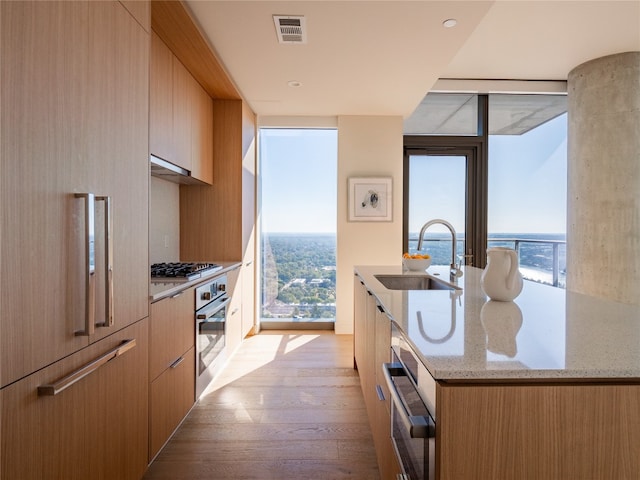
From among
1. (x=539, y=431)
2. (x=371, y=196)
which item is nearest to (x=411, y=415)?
(x=539, y=431)

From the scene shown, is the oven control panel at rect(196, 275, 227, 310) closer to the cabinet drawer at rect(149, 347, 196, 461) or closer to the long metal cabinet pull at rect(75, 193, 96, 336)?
the cabinet drawer at rect(149, 347, 196, 461)

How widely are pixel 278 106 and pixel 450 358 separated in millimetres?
3793

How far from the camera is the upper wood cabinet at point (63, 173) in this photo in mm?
929

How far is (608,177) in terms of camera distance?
12.1ft

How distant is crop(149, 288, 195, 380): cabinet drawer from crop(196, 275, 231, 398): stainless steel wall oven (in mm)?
99

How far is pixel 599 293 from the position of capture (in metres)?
3.72

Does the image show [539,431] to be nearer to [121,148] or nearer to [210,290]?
[121,148]

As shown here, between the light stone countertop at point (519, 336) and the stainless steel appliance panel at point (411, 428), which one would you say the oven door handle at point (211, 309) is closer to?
the light stone countertop at point (519, 336)

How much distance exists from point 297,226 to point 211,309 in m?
2.16

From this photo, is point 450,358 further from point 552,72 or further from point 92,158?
point 552,72

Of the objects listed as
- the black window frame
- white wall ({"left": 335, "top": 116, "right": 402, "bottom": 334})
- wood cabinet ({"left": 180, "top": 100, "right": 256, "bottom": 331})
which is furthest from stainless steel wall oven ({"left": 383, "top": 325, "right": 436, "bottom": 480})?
the black window frame

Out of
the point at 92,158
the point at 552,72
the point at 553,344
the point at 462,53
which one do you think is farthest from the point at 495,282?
the point at 552,72

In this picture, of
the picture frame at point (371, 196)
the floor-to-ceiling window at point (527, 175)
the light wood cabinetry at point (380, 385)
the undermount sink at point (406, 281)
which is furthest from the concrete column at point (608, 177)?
the light wood cabinetry at point (380, 385)

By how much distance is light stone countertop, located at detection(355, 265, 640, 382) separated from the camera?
2.47 feet
